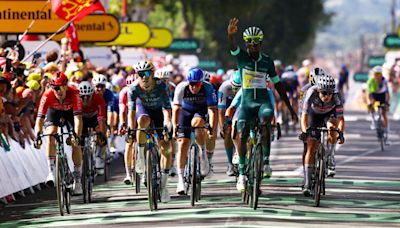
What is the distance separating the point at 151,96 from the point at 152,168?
1.26 m

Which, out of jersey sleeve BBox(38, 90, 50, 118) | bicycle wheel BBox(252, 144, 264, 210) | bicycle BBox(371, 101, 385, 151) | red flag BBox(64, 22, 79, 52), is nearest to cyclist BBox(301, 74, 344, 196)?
bicycle wheel BBox(252, 144, 264, 210)

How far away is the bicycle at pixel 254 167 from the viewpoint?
56.4 feet

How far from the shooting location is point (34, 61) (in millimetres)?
26344

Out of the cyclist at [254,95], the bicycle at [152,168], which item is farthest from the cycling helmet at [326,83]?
the bicycle at [152,168]

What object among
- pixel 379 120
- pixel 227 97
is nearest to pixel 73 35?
pixel 379 120

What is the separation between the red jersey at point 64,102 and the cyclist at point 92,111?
1.32 m

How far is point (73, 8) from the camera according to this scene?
27.6 metres

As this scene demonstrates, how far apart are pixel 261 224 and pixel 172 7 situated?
5802 centimetres

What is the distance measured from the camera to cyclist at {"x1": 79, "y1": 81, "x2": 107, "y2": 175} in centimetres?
2006

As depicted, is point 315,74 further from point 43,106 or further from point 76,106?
point 43,106

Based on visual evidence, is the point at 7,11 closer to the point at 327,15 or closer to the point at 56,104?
the point at 56,104

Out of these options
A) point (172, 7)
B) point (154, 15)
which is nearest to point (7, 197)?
point (172, 7)

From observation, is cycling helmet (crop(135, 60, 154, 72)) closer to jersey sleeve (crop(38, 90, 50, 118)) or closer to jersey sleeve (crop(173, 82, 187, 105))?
jersey sleeve (crop(173, 82, 187, 105))

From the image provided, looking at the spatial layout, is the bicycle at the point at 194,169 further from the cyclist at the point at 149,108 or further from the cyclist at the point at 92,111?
the cyclist at the point at 92,111
